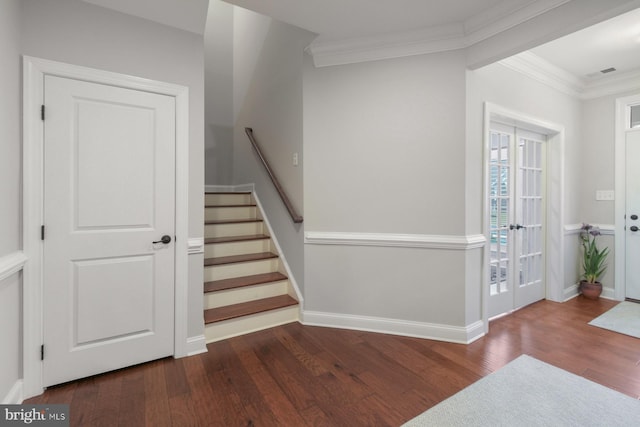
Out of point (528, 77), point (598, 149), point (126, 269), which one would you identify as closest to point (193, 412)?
point (126, 269)

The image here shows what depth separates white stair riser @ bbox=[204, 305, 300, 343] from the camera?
8.14 ft

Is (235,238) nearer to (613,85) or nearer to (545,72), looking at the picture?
(545,72)

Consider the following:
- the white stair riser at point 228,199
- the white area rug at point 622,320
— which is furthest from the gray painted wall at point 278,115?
the white area rug at point 622,320

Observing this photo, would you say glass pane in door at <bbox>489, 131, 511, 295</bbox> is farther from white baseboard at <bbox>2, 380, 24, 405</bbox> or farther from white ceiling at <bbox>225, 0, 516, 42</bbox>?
white baseboard at <bbox>2, 380, 24, 405</bbox>

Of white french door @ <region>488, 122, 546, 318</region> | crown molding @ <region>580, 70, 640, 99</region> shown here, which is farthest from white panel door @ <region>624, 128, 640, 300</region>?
white french door @ <region>488, 122, 546, 318</region>

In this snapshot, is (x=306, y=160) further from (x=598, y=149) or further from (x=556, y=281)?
(x=598, y=149)

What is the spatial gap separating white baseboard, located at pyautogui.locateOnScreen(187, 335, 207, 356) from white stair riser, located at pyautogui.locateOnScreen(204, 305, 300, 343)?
120 mm

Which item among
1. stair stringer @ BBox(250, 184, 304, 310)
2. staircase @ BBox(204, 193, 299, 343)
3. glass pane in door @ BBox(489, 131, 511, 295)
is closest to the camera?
staircase @ BBox(204, 193, 299, 343)

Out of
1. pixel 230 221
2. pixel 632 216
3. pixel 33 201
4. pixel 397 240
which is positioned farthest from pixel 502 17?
pixel 33 201

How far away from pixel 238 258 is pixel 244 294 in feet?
1.52

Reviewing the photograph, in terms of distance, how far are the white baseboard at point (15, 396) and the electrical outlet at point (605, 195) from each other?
18.6 ft

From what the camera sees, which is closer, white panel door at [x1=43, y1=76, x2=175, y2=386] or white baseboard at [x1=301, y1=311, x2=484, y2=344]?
white panel door at [x1=43, y1=76, x2=175, y2=386]

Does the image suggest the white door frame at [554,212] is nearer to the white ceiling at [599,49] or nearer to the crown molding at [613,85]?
the white ceiling at [599,49]

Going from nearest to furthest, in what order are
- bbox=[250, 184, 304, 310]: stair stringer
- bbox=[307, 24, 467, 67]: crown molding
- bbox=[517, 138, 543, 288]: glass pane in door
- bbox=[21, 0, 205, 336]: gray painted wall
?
bbox=[21, 0, 205, 336]: gray painted wall → bbox=[307, 24, 467, 67]: crown molding → bbox=[250, 184, 304, 310]: stair stringer → bbox=[517, 138, 543, 288]: glass pane in door
